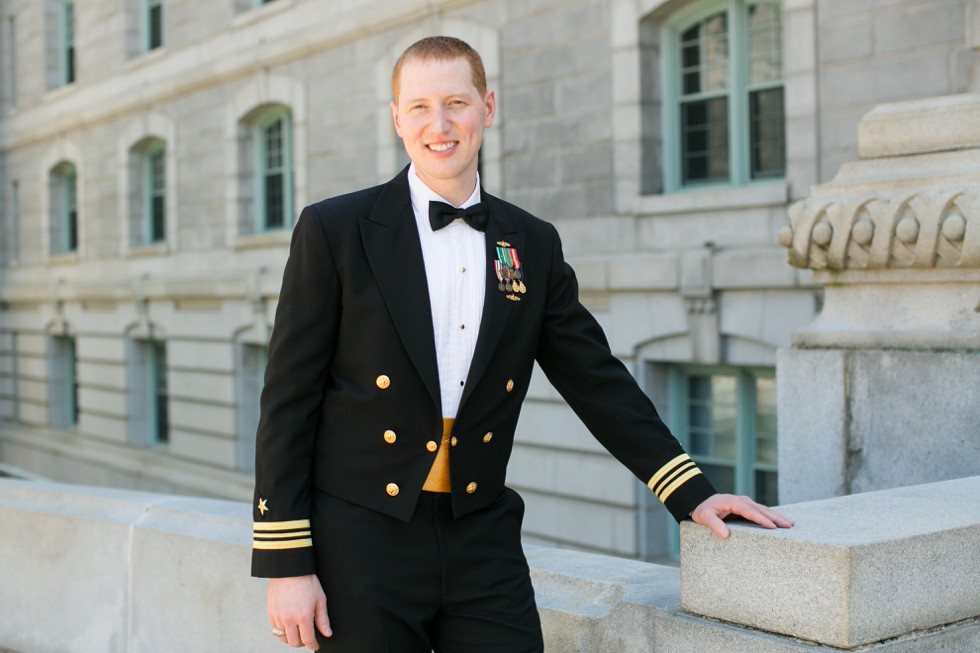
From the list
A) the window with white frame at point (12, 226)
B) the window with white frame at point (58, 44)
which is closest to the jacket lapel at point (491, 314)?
the window with white frame at point (58, 44)

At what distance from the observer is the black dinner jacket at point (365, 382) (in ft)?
8.87

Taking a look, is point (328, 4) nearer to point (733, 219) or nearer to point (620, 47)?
point (620, 47)

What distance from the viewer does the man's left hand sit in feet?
9.36

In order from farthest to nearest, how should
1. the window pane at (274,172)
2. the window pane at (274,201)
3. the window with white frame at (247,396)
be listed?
the window with white frame at (247,396), the window pane at (274,201), the window pane at (274,172)

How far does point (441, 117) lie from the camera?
2779mm

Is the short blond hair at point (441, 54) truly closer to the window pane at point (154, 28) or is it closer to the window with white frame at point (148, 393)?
the window with white frame at point (148, 393)

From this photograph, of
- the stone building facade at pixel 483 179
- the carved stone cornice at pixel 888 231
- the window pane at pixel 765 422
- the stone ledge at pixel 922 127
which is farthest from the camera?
the window pane at pixel 765 422

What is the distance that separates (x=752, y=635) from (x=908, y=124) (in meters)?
2.32

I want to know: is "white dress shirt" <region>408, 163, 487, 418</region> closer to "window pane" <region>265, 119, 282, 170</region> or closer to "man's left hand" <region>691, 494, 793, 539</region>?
"man's left hand" <region>691, 494, 793, 539</region>

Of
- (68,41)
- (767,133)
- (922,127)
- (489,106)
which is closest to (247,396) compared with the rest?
(767,133)

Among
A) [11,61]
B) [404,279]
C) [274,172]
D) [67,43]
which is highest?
[11,61]

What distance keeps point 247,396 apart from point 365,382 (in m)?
15.7

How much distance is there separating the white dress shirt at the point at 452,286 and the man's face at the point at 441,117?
0.09m

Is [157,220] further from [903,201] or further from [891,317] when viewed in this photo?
[903,201]
